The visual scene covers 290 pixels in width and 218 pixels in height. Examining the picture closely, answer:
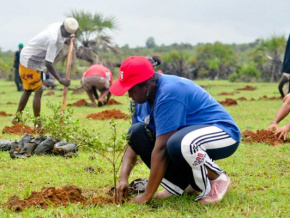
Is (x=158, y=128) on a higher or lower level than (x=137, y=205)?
higher

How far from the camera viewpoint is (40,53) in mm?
8102

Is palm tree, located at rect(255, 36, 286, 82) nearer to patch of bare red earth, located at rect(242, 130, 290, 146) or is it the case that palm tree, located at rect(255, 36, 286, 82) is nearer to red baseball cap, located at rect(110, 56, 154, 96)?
patch of bare red earth, located at rect(242, 130, 290, 146)

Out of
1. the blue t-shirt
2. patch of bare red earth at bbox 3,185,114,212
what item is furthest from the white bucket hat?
patch of bare red earth at bbox 3,185,114,212

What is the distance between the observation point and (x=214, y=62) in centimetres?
3803

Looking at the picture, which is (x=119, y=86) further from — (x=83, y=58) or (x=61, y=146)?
(x=83, y=58)

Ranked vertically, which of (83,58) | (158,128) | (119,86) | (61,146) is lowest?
(83,58)

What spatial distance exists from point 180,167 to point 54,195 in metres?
1.09

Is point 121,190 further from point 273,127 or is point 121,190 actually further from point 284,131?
point 273,127

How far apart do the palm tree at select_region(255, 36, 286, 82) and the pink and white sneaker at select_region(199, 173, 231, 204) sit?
29818 millimetres

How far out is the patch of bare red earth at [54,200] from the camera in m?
Answer: 3.70

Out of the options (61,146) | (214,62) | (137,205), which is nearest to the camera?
(137,205)

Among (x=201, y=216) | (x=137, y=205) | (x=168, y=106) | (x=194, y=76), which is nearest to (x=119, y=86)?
(x=168, y=106)

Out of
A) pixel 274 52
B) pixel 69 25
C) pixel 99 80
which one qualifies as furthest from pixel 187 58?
pixel 69 25

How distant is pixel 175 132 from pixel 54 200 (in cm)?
116
